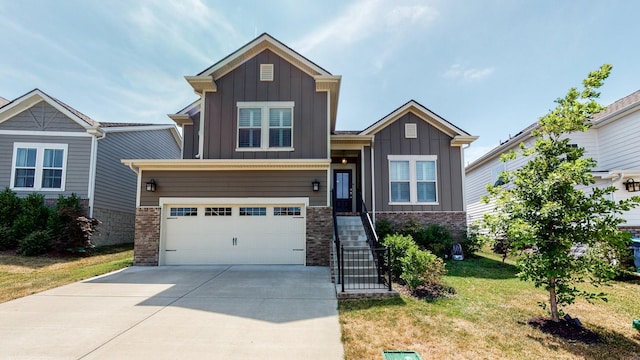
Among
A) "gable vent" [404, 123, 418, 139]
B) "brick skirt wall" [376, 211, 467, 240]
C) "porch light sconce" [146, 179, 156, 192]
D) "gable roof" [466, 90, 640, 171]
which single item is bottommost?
"brick skirt wall" [376, 211, 467, 240]

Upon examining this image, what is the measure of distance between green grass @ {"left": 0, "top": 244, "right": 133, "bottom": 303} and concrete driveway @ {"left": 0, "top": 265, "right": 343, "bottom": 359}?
2.24ft

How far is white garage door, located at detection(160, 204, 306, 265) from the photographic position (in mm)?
10086

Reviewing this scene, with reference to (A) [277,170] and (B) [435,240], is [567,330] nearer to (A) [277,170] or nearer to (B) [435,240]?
(B) [435,240]

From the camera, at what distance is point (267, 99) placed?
1131cm

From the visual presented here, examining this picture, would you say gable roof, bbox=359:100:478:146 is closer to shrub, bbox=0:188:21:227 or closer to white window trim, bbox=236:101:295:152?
white window trim, bbox=236:101:295:152

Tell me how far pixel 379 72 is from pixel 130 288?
1142 centimetres

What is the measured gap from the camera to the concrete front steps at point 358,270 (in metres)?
6.43

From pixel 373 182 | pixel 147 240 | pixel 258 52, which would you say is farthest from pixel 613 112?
pixel 147 240

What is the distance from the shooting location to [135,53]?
11797mm

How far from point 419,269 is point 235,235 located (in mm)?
5863

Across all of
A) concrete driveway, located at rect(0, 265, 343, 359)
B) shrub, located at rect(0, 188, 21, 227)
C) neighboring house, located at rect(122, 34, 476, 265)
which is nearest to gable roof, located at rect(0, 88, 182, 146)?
shrub, located at rect(0, 188, 21, 227)

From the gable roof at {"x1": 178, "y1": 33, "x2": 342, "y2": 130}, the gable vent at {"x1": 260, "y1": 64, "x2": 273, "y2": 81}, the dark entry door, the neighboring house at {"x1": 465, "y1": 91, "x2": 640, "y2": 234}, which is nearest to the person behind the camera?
the neighboring house at {"x1": 465, "y1": 91, "x2": 640, "y2": 234}

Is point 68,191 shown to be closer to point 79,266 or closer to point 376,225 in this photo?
point 79,266

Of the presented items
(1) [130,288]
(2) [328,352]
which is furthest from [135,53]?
(2) [328,352]
